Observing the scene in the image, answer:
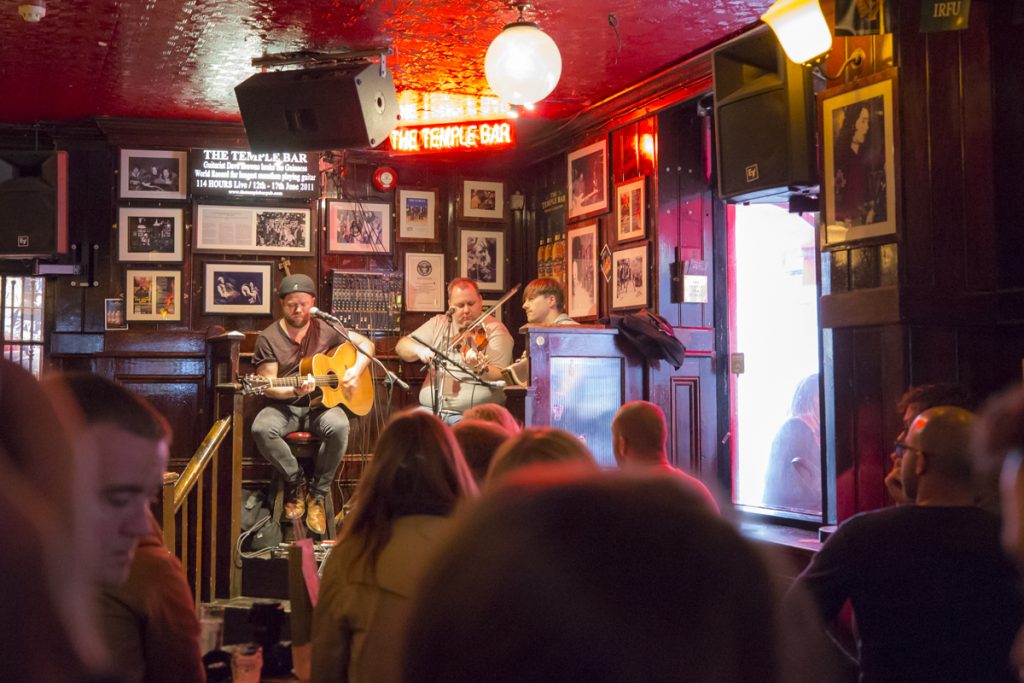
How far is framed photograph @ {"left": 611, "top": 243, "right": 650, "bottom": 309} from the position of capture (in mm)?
8039

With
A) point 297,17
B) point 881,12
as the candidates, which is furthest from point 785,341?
point 297,17

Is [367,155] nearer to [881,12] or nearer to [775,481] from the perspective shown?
[775,481]

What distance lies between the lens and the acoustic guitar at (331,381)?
7738 millimetres

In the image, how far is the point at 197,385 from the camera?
9.04m

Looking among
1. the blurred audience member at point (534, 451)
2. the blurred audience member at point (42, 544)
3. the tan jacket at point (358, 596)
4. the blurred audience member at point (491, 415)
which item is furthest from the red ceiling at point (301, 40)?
the blurred audience member at point (42, 544)

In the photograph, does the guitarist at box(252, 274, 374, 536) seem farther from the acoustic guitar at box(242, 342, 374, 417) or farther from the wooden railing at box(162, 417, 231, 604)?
the wooden railing at box(162, 417, 231, 604)

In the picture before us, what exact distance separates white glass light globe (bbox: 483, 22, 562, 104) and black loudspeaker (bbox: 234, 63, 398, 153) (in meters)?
1.20

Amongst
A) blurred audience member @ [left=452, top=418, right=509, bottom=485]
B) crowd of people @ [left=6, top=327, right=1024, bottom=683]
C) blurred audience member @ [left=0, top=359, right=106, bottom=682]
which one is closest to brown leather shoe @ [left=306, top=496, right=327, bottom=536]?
blurred audience member @ [left=452, top=418, right=509, bottom=485]

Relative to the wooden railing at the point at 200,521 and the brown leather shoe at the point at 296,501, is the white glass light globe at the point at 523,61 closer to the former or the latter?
the wooden railing at the point at 200,521

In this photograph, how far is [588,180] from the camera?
887cm

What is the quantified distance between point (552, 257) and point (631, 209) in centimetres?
144

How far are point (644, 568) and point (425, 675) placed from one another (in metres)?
0.16

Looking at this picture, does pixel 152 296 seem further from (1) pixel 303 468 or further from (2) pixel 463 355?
(2) pixel 463 355


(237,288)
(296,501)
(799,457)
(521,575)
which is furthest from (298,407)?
(521,575)
